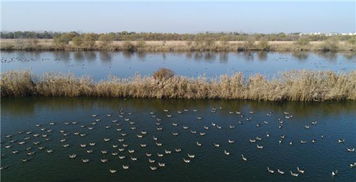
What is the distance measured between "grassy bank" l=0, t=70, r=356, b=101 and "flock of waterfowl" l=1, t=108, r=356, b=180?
17.0 feet

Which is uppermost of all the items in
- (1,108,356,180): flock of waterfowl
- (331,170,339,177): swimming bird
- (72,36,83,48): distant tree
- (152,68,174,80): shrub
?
(72,36,83,48): distant tree

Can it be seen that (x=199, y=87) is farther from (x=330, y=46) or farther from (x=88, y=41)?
(x=330, y=46)

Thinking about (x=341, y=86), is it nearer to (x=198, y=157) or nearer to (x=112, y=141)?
(x=198, y=157)

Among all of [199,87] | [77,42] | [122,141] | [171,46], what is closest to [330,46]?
[171,46]

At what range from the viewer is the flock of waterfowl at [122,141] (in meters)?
17.9

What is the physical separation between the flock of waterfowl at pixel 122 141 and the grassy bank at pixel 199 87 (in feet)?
17.0

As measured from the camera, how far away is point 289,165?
17.5m

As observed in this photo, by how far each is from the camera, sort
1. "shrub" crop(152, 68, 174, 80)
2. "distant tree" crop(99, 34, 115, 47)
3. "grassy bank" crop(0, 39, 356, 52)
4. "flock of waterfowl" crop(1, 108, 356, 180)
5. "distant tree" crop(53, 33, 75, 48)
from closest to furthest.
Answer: "flock of waterfowl" crop(1, 108, 356, 180) < "shrub" crop(152, 68, 174, 80) < "grassy bank" crop(0, 39, 356, 52) < "distant tree" crop(53, 33, 75, 48) < "distant tree" crop(99, 34, 115, 47)

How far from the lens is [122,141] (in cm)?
2036

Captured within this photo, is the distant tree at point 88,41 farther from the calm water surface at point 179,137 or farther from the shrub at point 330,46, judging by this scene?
the shrub at point 330,46

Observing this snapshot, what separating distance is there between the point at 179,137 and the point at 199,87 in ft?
33.9

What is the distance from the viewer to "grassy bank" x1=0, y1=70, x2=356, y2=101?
3022cm

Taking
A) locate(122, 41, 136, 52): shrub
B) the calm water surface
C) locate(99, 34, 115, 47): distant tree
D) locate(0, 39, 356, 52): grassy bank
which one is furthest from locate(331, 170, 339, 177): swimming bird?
locate(99, 34, 115, 47): distant tree

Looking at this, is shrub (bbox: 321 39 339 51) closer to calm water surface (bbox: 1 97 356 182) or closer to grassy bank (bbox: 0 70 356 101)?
grassy bank (bbox: 0 70 356 101)
